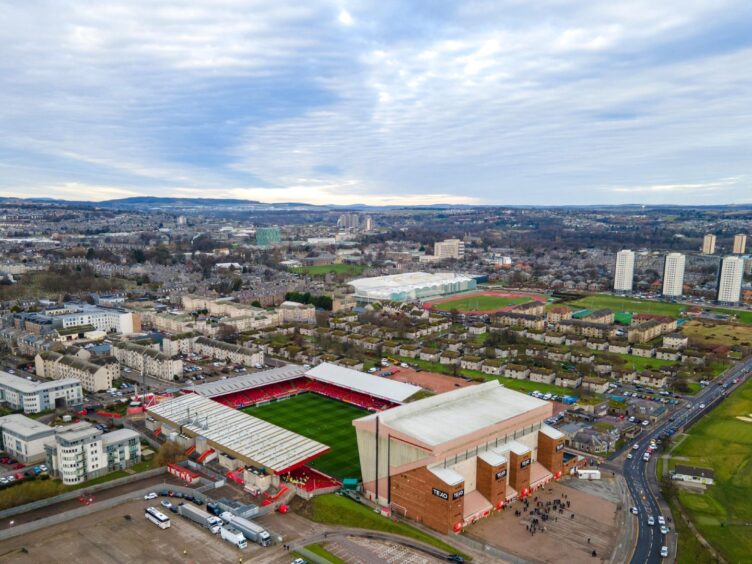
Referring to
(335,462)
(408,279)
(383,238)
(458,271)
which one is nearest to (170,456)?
(335,462)

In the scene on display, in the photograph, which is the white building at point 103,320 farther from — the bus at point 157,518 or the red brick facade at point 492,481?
the red brick facade at point 492,481

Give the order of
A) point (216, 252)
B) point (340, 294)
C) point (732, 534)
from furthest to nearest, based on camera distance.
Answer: point (216, 252)
point (340, 294)
point (732, 534)

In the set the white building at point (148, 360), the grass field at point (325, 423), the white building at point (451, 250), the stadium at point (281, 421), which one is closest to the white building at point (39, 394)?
the white building at point (148, 360)

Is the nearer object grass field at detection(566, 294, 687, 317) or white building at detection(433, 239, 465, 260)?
grass field at detection(566, 294, 687, 317)

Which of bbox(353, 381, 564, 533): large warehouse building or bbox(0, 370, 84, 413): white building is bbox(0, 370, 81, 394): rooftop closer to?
bbox(0, 370, 84, 413): white building

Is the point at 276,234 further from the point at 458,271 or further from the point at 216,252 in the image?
the point at 458,271

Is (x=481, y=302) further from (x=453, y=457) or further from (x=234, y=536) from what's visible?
(x=234, y=536)

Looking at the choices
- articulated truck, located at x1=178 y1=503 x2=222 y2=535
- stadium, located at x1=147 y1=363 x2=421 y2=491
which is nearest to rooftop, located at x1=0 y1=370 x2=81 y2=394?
stadium, located at x1=147 y1=363 x2=421 y2=491
